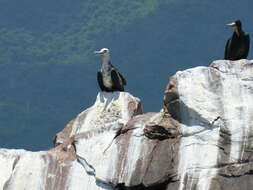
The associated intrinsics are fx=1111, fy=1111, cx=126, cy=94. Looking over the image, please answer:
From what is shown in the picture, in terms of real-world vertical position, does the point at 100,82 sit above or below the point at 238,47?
below

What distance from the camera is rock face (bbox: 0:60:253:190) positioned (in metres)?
22.5

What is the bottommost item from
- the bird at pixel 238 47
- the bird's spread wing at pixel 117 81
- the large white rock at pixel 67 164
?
the large white rock at pixel 67 164

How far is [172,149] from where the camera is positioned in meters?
22.8

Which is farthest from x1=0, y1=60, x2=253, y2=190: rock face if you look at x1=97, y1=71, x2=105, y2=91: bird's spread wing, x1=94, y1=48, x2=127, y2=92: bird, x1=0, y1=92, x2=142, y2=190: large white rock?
x1=97, y1=71, x2=105, y2=91: bird's spread wing

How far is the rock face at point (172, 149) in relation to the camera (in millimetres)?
22469

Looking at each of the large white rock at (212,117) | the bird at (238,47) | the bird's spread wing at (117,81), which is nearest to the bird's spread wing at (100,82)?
the bird's spread wing at (117,81)

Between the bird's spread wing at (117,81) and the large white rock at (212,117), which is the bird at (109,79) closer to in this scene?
the bird's spread wing at (117,81)

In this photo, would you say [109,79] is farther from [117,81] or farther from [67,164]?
[67,164]

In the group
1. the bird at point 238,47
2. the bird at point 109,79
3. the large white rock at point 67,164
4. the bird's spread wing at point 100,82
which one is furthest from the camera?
the bird's spread wing at point 100,82

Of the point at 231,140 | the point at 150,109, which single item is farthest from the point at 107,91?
the point at 150,109

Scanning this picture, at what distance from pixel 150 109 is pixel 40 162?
68986 mm

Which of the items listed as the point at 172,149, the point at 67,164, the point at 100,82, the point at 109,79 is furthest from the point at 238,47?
the point at 67,164

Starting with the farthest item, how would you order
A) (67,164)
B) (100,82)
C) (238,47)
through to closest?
(100,82)
(238,47)
(67,164)

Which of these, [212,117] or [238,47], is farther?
[238,47]
